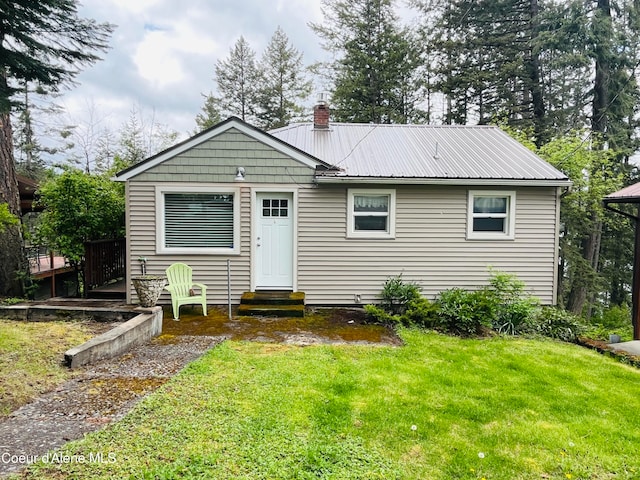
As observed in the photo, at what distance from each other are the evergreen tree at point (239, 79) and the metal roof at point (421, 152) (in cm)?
1321

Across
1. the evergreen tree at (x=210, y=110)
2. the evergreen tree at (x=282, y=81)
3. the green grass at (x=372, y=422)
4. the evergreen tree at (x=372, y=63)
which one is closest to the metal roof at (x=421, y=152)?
the green grass at (x=372, y=422)

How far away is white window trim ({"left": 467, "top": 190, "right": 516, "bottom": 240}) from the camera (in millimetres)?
7570

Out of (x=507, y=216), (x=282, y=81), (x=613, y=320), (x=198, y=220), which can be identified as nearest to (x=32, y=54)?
(x=198, y=220)

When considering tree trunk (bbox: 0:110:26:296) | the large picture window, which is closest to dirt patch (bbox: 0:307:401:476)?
the large picture window

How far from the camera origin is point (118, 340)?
4477mm

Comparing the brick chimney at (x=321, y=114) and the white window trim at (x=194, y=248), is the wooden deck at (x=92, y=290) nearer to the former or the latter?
the white window trim at (x=194, y=248)

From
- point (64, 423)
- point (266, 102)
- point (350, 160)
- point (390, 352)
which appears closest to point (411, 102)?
point (266, 102)

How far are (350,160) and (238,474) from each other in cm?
670

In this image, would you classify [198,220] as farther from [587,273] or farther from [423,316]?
[587,273]

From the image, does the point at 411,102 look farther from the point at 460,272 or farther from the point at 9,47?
the point at 9,47

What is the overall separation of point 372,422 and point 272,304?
4.13 m

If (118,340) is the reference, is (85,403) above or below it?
below

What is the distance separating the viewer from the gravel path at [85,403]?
2516 mm

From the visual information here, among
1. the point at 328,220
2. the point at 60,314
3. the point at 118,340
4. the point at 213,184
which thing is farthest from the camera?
the point at 328,220
